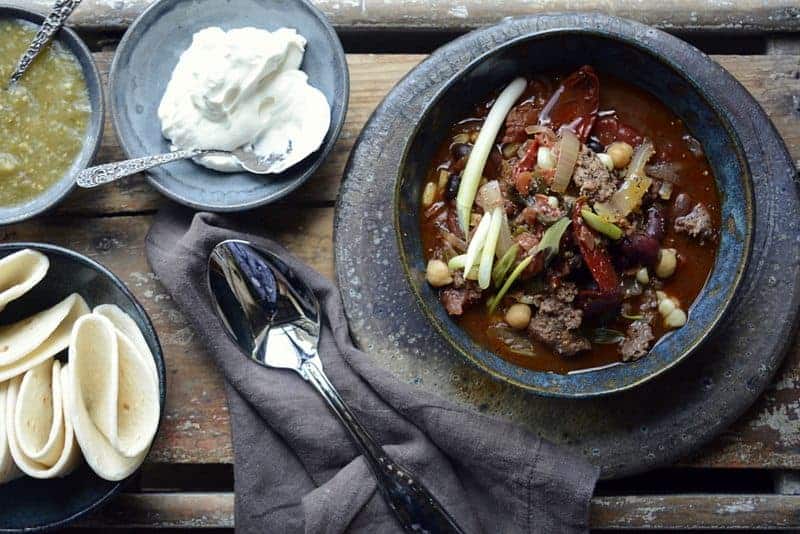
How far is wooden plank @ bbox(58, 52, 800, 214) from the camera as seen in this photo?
3057 millimetres

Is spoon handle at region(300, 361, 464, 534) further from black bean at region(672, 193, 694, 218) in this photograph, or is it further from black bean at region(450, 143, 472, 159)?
black bean at region(672, 193, 694, 218)

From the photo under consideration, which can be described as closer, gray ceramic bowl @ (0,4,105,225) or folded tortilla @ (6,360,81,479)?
folded tortilla @ (6,360,81,479)

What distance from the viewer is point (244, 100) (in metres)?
2.90

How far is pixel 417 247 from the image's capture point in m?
2.77

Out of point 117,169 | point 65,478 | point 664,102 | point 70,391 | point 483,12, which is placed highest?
point 483,12

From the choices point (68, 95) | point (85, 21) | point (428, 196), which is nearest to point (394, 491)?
point (428, 196)

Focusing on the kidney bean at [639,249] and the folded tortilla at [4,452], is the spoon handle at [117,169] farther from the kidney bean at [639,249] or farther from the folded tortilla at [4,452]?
the kidney bean at [639,249]

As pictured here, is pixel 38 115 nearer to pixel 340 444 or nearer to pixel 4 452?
pixel 4 452

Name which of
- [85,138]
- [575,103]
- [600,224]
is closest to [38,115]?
[85,138]

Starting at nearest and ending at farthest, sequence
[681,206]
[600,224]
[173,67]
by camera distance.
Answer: [600,224]
[681,206]
[173,67]

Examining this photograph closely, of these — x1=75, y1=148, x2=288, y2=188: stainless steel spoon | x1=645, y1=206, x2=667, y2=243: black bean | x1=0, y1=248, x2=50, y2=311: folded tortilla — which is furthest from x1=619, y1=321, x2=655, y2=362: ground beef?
x1=0, y1=248, x2=50, y2=311: folded tortilla

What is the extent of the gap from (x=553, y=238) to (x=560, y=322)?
0.26 metres

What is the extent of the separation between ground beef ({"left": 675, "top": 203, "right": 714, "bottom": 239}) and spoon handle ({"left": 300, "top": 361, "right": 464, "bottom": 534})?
3.76 ft

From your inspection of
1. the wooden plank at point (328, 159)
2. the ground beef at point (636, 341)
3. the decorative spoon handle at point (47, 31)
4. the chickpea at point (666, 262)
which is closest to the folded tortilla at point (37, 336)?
the wooden plank at point (328, 159)
